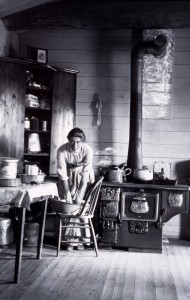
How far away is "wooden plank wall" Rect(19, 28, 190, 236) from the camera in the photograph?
5730mm

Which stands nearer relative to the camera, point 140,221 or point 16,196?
point 16,196

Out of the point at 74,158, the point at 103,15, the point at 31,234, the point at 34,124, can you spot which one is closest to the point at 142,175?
the point at 74,158

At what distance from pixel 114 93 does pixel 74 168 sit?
1519 mm

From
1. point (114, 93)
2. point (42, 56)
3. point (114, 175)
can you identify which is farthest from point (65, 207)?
point (42, 56)

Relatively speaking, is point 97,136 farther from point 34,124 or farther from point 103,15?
point 103,15

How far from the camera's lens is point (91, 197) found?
4633 mm

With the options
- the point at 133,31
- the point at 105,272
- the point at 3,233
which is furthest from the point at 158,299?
the point at 133,31

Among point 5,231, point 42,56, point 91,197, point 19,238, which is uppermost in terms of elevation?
point 42,56

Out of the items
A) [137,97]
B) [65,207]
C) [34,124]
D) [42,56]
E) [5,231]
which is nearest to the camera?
[65,207]

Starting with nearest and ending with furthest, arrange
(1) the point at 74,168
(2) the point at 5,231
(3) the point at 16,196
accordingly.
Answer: (3) the point at 16,196 → (2) the point at 5,231 → (1) the point at 74,168

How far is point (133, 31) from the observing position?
19.0ft

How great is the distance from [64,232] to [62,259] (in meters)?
0.51

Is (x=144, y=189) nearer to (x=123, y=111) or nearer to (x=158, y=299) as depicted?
(x=123, y=111)

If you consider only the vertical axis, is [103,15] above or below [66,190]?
above
